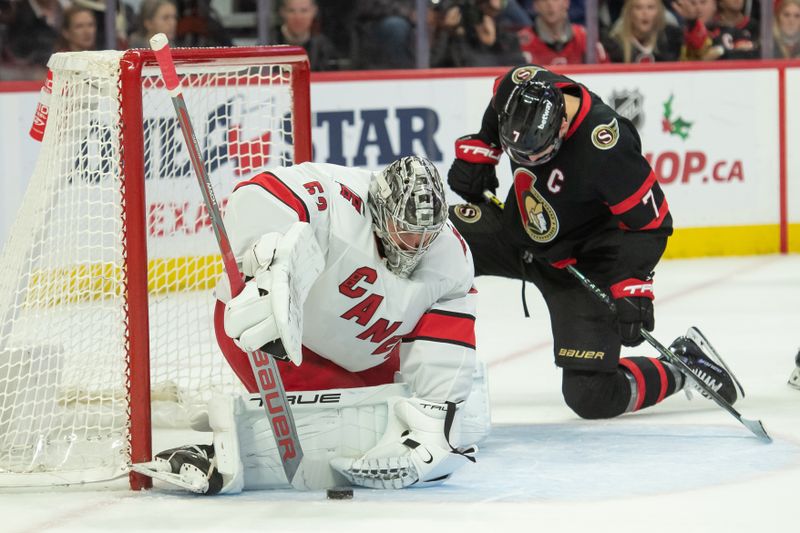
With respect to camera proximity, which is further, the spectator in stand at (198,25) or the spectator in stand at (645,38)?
the spectator in stand at (645,38)

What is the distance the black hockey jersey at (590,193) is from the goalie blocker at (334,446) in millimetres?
780

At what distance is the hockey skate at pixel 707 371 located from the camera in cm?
381

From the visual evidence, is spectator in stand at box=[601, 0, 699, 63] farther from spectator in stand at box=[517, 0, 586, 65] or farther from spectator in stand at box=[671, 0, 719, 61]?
spectator in stand at box=[517, 0, 586, 65]

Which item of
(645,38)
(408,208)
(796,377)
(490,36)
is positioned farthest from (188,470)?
(645,38)

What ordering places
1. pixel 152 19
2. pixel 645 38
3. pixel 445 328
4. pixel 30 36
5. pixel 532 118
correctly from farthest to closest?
pixel 645 38 → pixel 152 19 → pixel 30 36 → pixel 532 118 → pixel 445 328

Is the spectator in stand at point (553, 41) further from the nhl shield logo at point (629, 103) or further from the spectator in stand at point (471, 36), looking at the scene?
the nhl shield logo at point (629, 103)

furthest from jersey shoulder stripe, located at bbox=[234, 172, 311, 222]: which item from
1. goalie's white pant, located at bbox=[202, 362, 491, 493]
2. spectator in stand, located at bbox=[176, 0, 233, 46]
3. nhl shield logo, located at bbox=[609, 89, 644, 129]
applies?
nhl shield logo, located at bbox=[609, 89, 644, 129]

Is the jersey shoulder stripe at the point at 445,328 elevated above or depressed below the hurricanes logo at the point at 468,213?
below

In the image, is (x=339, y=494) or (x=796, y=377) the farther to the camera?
(x=796, y=377)

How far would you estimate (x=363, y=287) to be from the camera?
2914mm

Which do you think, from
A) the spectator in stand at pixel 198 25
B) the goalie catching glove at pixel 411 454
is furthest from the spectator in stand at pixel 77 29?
the goalie catching glove at pixel 411 454

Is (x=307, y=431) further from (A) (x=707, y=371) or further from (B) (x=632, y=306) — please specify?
(A) (x=707, y=371)

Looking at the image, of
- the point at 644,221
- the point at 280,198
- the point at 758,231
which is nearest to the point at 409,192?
the point at 280,198

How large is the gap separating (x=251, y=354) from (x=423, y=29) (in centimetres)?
385
